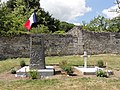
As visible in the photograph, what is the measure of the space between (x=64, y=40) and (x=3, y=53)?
18.7ft

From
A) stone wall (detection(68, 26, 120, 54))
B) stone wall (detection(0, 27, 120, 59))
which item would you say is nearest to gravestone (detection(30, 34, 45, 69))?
stone wall (detection(0, 27, 120, 59))

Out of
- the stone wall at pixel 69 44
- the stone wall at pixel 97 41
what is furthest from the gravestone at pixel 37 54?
the stone wall at pixel 97 41

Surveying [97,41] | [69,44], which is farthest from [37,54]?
[97,41]

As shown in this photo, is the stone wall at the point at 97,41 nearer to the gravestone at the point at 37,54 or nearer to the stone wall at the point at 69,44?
the stone wall at the point at 69,44

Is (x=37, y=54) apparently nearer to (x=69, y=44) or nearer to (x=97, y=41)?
(x=69, y=44)

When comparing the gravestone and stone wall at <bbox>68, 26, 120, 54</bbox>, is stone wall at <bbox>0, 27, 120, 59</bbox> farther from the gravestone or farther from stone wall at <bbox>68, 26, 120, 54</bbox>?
the gravestone

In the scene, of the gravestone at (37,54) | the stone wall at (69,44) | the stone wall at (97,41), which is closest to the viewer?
the gravestone at (37,54)

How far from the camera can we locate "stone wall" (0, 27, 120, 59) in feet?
75.7

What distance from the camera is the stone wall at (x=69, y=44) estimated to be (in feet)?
75.7

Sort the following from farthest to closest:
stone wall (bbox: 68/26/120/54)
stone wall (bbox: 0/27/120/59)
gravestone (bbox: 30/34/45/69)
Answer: stone wall (bbox: 68/26/120/54) → stone wall (bbox: 0/27/120/59) → gravestone (bbox: 30/34/45/69)

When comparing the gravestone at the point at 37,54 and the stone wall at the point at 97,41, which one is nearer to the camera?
the gravestone at the point at 37,54

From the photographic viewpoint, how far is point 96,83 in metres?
10.5

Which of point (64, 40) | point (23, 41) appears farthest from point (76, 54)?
point (23, 41)

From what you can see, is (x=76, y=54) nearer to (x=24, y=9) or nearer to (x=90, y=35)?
(x=90, y=35)
